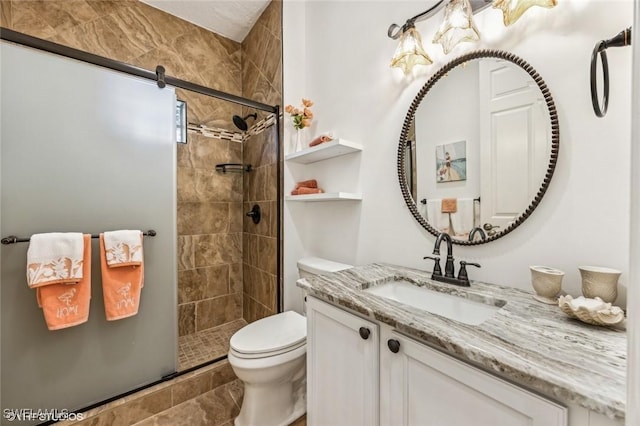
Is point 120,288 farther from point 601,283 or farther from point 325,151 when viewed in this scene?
point 601,283

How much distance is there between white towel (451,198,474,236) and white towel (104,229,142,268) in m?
1.61

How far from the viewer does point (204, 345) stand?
2.01 m

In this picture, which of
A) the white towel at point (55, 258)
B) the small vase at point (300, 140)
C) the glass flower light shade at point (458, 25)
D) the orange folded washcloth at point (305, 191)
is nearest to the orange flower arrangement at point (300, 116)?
the small vase at point (300, 140)

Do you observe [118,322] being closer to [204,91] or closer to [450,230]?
[204,91]

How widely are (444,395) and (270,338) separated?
95 centimetres

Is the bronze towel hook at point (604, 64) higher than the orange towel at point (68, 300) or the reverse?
higher

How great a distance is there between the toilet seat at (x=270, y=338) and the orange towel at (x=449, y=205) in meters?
0.99

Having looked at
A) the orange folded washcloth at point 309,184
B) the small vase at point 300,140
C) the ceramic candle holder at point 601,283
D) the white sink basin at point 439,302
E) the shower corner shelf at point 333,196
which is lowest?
the white sink basin at point 439,302

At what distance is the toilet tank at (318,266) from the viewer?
1.56m

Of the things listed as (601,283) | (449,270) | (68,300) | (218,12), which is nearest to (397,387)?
(449,270)

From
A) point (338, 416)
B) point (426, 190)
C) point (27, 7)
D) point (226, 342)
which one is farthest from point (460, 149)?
point (27, 7)

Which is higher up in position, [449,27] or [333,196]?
[449,27]

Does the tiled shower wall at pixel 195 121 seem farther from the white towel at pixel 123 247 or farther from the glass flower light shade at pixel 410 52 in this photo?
the glass flower light shade at pixel 410 52

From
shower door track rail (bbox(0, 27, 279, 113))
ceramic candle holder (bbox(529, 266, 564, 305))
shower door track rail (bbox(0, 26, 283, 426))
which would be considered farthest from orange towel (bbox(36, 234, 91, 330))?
ceramic candle holder (bbox(529, 266, 564, 305))
